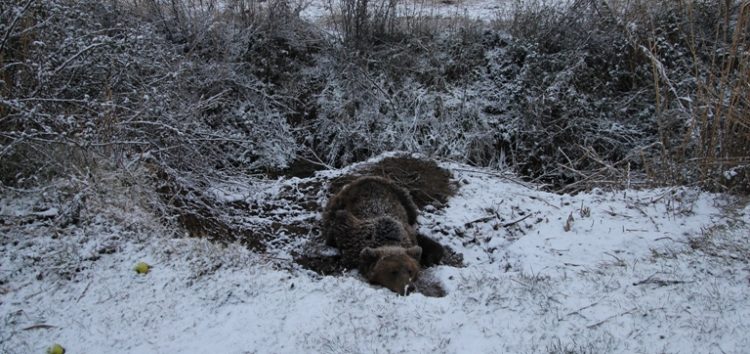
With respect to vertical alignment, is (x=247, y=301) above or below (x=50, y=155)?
below

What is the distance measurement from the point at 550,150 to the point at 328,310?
A: 6.69 metres

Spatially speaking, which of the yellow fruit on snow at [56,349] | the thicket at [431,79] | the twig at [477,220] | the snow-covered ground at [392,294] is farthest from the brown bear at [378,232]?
the yellow fruit on snow at [56,349]

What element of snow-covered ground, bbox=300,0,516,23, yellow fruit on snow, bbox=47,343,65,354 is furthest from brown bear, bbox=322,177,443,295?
snow-covered ground, bbox=300,0,516,23

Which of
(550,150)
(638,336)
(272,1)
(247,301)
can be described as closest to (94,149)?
(247,301)

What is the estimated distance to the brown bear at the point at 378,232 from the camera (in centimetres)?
585

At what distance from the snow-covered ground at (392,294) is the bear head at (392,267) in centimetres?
24

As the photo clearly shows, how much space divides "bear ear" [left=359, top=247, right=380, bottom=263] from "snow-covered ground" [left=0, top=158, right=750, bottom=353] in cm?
27

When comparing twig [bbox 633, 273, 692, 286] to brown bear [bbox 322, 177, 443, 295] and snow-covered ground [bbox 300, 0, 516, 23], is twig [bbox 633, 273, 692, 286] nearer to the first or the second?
brown bear [bbox 322, 177, 443, 295]

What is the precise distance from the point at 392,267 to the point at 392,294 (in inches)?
27.3

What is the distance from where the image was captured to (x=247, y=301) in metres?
4.84

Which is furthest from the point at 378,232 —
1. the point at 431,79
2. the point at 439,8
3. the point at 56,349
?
the point at 439,8

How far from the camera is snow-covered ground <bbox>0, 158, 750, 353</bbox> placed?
429 centimetres

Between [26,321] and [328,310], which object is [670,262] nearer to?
[328,310]

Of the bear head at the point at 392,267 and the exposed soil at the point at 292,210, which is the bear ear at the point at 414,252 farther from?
the exposed soil at the point at 292,210
